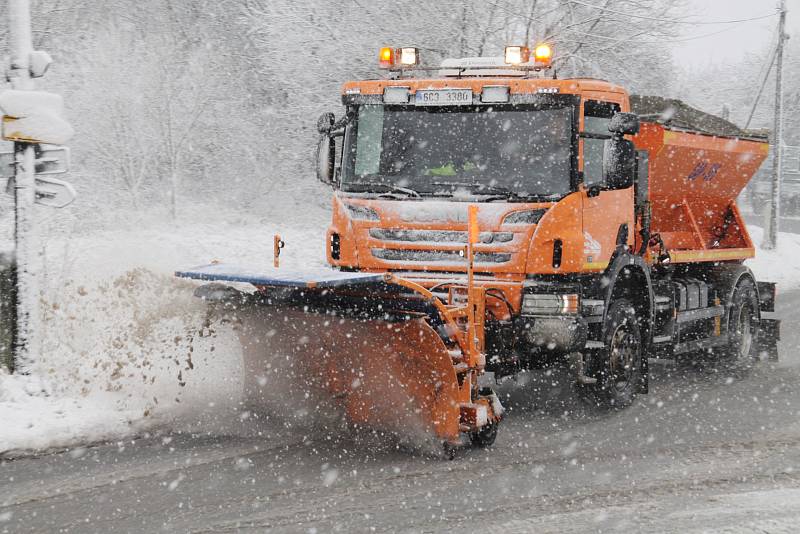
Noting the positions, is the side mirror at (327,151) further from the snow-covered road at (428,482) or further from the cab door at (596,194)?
the snow-covered road at (428,482)

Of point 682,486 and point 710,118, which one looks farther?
point 710,118

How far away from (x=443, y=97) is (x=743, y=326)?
573 centimetres


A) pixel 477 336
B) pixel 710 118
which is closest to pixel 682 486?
pixel 477 336

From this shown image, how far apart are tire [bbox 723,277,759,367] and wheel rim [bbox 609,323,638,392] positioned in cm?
315

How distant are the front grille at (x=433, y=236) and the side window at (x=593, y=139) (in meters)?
0.82

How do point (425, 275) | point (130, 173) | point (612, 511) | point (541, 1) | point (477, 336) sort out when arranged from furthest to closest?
point (130, 173), point (541, 1), point (425, 275), point (477, 336), point (612, 511)

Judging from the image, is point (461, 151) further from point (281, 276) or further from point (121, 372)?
point (121, 372)

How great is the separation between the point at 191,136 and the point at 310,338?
75.5ft

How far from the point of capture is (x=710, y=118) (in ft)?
33.7

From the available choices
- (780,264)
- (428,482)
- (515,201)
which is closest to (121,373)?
(428,482)

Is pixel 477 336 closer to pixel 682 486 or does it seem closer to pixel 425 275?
pixel 425 275

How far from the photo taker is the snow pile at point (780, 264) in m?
24.0

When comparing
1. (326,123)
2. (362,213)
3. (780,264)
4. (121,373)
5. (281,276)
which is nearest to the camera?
(281,276)

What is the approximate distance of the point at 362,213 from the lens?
24.0ft
